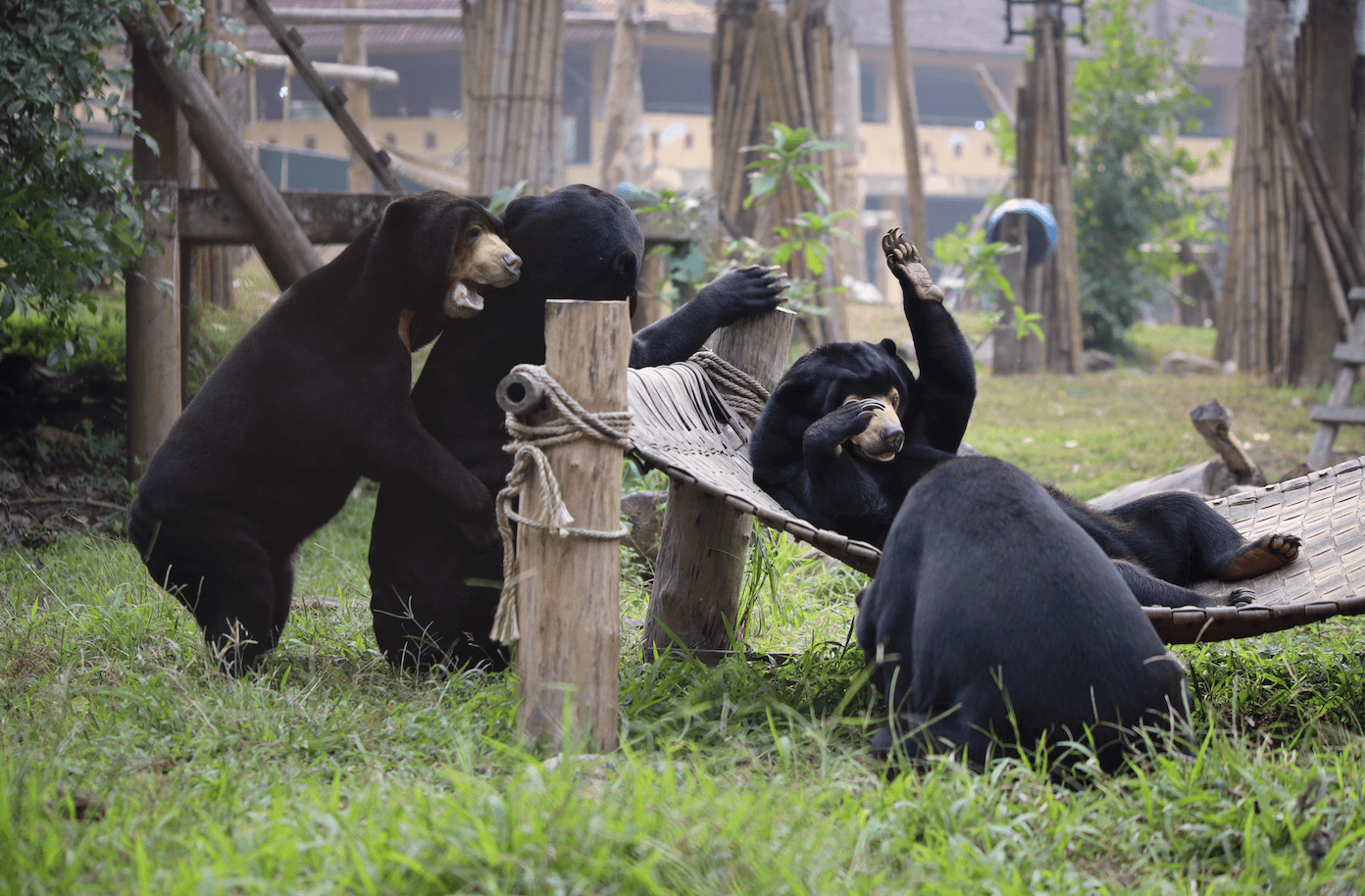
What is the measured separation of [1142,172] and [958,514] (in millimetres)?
11124

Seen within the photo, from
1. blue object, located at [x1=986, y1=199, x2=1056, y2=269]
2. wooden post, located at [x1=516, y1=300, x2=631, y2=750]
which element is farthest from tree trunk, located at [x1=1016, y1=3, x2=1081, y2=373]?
wooden post, located at [x1=516, y1=300, x2=631, y2=750]

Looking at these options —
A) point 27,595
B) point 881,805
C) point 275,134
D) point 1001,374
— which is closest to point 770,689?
point 881,805

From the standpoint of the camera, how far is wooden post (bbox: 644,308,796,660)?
9.71 ft


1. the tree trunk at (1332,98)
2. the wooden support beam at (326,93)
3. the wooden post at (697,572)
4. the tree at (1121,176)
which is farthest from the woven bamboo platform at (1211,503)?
the tree at (1121,176)

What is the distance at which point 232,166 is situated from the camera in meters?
4.59

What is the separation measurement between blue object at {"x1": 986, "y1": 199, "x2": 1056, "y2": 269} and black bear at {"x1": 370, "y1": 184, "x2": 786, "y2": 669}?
25.6ft

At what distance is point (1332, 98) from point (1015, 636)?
8424 millimetres

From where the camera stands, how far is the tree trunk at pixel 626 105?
13852 mm

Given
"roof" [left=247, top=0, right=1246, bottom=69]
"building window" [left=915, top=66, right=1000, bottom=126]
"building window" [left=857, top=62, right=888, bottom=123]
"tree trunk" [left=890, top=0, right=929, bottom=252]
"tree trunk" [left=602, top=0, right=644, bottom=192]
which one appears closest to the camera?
"tree trunk" [left=890, top=0, right=929, bottom=252]

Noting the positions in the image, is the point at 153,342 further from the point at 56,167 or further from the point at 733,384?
the point at 733,384

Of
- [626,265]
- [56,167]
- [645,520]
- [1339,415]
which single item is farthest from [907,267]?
[1339,415]

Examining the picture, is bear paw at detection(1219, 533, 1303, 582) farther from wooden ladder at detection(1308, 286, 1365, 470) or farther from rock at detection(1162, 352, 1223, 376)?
rock at detection(1162, 352, 1223, 376)

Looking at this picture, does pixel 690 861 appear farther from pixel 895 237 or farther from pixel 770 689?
pixel 895 237

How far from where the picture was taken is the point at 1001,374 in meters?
10.6
